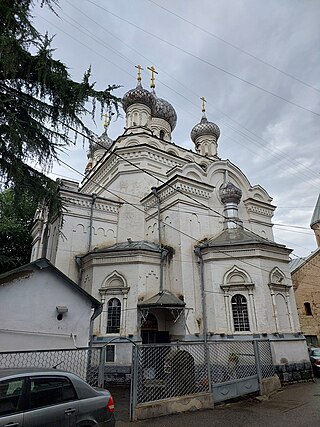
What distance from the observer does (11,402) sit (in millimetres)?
3186

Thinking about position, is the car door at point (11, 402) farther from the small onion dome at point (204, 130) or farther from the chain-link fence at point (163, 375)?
the small onion dome at point (204, 130)

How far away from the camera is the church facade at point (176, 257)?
12039mm

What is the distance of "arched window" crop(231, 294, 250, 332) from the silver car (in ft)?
29.3

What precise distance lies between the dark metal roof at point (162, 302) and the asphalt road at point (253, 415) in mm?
4764

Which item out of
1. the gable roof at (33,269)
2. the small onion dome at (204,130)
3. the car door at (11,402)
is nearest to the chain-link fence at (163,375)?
the gable roof at (33,269)

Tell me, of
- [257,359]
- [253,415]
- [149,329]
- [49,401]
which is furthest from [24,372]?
[149,329]

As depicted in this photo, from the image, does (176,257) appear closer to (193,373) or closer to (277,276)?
(277,276)

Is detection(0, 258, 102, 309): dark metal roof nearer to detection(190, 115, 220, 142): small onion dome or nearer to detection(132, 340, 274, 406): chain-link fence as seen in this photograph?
detection(132, 340, 274, 406): chain-link fence

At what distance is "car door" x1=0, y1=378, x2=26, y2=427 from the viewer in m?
3.05

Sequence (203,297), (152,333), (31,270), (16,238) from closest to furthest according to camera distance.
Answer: (31,270)
(203,297)
(152,333)
(16,238)

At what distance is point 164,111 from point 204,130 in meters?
4.14

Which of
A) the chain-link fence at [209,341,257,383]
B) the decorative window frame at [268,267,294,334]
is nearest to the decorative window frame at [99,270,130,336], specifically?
the chain-link fence at [209,341,257,383]

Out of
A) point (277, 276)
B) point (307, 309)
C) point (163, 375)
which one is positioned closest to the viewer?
point (163, 375)

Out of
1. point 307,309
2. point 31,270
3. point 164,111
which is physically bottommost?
point 31,270
